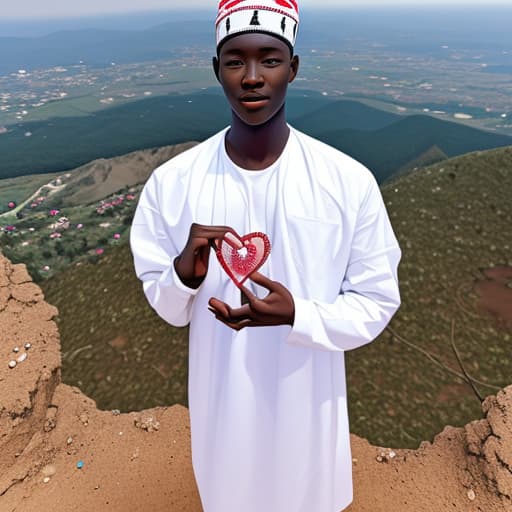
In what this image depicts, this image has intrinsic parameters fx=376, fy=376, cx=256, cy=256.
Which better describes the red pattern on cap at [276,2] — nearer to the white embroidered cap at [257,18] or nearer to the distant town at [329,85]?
the white embroidered cap at [257,18]

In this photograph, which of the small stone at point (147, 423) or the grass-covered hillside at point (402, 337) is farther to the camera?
the grass-covered hillside at point (402, 337)

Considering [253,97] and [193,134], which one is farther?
[193,134]

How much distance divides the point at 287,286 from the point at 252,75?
38.6 inches

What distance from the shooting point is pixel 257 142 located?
187 centimetres

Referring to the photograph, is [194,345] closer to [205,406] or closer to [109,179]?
[205,406]

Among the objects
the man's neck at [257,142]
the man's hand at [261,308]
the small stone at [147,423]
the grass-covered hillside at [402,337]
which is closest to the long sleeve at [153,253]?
the man's hand at [261,308]

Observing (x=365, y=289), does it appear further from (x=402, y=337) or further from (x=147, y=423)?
(x=402, y=337)

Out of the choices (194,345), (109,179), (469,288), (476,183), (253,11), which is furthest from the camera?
(109,179)

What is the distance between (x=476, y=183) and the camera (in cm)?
1119

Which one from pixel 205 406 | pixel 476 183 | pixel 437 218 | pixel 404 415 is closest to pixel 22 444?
pixel 205 406

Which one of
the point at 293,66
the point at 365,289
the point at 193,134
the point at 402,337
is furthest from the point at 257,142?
the point at 193,134

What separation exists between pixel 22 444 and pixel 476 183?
12.3 meters

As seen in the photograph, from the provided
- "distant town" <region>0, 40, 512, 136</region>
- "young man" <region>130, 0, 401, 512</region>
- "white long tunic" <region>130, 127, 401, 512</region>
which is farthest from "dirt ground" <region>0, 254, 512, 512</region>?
"distant town" <region>0, 40, 512, 136</region>

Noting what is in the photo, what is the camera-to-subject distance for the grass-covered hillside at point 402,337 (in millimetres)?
5449
